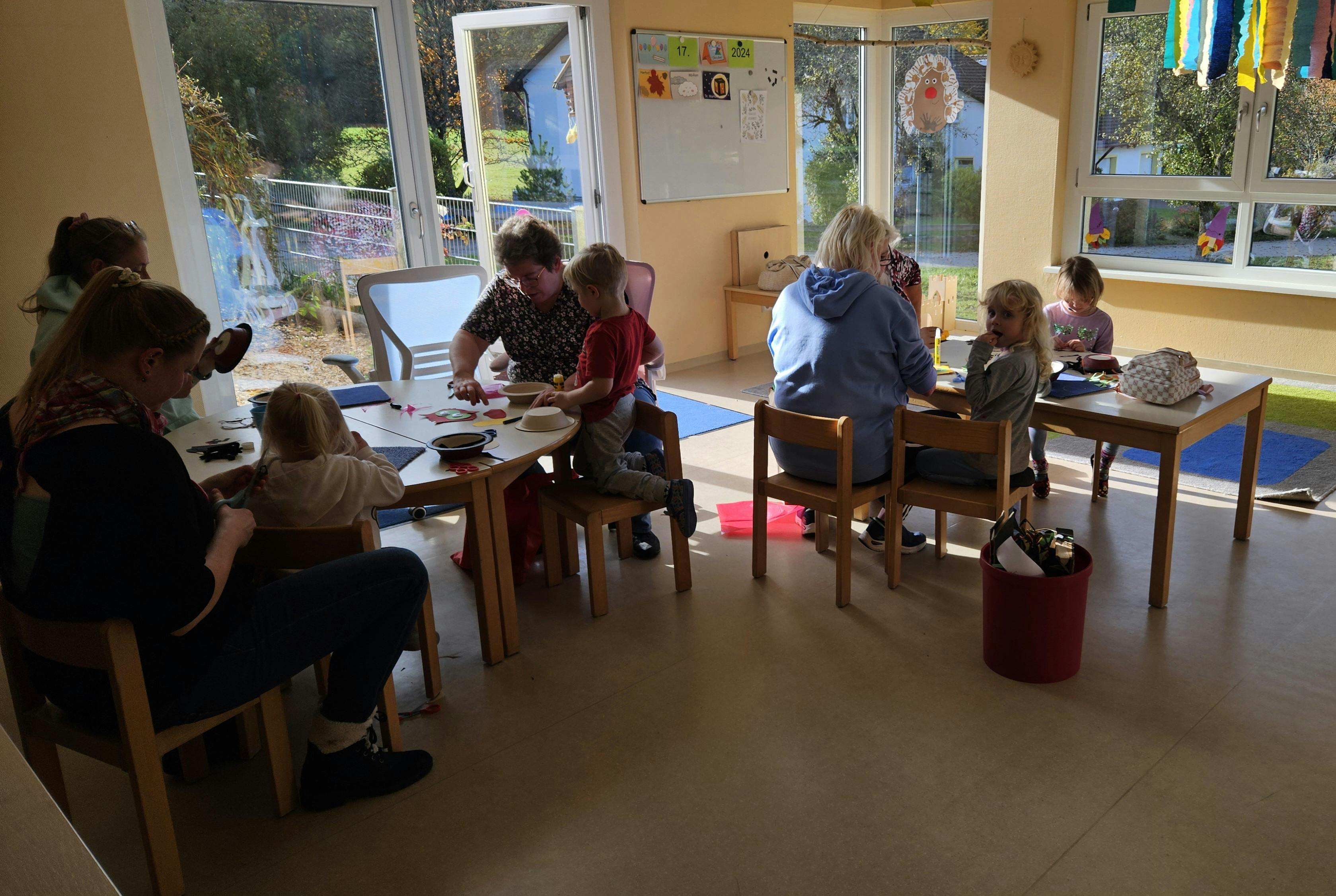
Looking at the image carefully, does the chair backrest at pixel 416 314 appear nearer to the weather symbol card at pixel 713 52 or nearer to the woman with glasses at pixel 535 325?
the woman with glasses at pixel 535 325

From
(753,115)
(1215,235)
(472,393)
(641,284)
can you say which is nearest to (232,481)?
(472,393)

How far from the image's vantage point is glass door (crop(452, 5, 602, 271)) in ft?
16.5

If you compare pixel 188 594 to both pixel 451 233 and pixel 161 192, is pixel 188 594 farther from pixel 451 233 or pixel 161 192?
pixel 451 233

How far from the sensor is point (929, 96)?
21.7 feet

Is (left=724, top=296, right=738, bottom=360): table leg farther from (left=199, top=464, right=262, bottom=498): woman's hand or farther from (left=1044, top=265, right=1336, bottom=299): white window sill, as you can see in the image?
(left=199, top=464, right=262, bottom=498): woman's hand

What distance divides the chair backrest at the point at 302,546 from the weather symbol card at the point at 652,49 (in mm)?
4092

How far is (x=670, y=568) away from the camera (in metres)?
3.22

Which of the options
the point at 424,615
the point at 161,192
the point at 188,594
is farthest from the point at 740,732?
the point at 161,192

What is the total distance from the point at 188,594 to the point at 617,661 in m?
1.25

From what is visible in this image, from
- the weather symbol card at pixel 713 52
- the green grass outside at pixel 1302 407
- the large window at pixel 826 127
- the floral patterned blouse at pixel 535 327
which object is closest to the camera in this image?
the floral patterned blouse at pixel 535 327

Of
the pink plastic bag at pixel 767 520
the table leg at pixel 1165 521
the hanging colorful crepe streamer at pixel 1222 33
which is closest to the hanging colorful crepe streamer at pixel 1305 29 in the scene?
the hanging colorful crepe streamer at pixel 1222 33

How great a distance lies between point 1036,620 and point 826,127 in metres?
5.10

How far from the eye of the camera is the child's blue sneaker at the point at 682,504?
2777 mm

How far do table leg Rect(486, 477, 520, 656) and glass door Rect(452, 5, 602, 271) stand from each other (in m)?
2.79
